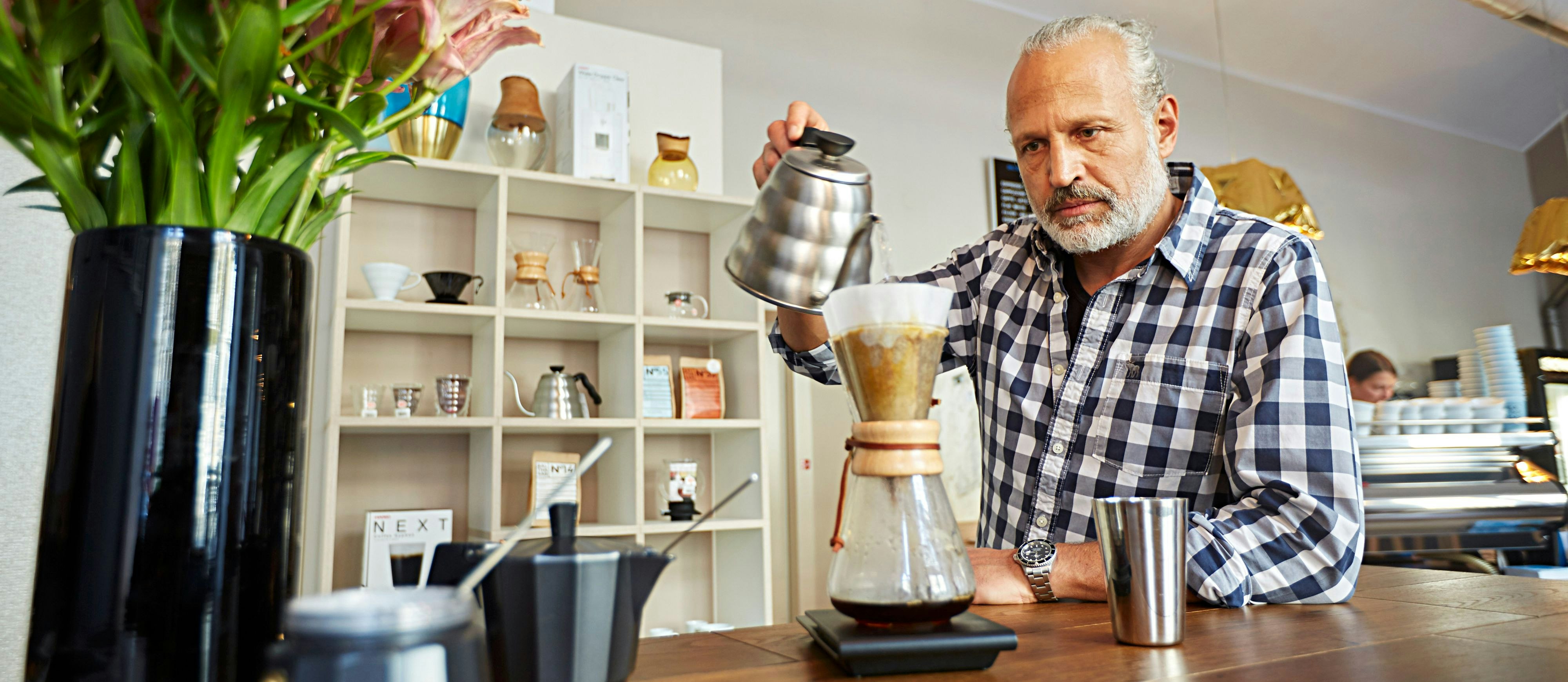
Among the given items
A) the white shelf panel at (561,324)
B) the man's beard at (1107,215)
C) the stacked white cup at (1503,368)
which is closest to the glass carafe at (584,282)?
the white shelf panel at (561,324)

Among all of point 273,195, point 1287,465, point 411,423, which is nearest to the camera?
point 273,195

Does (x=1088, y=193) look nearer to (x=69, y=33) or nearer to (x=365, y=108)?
(x=365, y=108)

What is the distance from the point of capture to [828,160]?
0.88 metres

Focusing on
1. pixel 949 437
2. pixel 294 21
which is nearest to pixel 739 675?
pixel 294 21

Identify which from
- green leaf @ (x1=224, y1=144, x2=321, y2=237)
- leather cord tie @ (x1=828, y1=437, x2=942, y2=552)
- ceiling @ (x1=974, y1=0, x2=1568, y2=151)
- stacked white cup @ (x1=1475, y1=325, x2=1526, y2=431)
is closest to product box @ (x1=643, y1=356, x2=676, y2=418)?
leather cord tie @ (x1=828, y1=437, x2=942, y2=552)

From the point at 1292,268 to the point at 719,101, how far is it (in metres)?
2.51

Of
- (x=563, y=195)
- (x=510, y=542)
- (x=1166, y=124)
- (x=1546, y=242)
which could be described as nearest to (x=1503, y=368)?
(x=1546, y=242)

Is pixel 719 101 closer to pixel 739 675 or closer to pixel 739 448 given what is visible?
pixel 739 448

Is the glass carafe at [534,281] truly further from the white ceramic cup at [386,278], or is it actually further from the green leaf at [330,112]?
the green leaf at [330,112]

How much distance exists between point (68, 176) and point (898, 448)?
0.57m

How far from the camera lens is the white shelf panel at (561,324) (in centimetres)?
281

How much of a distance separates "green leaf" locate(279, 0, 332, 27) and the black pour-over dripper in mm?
2270

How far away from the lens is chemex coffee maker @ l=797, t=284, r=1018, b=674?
653 mm

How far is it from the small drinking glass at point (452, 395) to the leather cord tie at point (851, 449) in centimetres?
222
